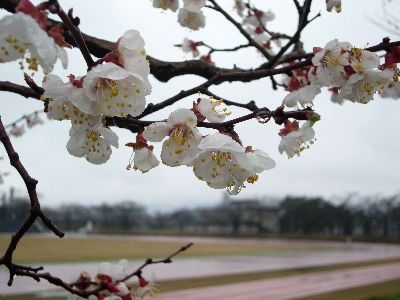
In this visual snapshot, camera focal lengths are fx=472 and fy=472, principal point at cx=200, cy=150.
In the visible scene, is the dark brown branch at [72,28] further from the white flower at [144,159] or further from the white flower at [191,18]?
the white flower at [191,18]

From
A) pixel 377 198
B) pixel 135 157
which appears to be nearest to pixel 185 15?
pixel 135 157

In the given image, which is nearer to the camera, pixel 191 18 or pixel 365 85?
pixel 365 85

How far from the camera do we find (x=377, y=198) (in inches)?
2355

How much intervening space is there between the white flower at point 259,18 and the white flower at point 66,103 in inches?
89.0

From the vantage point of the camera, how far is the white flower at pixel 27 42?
26.5 inches

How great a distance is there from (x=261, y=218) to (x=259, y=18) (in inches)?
2598

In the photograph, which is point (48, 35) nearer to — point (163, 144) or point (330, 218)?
point (163, 144)

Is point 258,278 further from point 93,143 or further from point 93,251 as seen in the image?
point 93,143

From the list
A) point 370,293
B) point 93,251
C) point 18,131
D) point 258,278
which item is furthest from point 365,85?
point 93,251

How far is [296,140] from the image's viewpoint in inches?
54.7

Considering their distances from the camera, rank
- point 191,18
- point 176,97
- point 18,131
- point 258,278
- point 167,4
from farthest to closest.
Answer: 1. point 258,278
2. point 18,131
3. point 191,18
4. point 167,4
5. point 176,97

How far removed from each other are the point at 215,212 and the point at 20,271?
7678 cm

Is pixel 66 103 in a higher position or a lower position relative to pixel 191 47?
lower

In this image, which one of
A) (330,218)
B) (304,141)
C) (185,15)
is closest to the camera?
(304,141)
